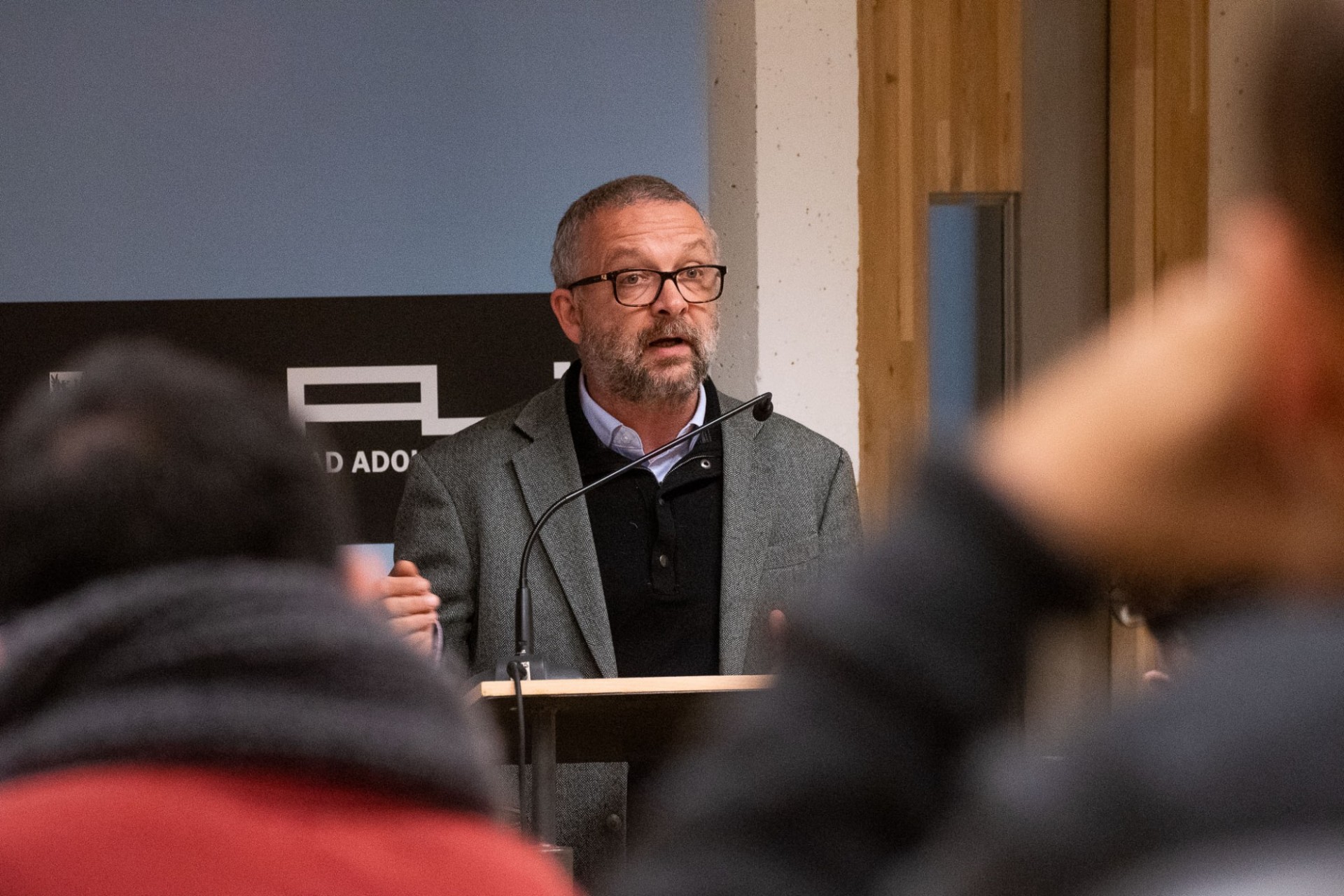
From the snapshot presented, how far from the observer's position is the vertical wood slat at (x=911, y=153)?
452 centimetres

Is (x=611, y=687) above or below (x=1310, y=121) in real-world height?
below

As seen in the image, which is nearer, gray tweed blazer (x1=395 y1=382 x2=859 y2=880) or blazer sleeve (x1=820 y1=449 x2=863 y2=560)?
gray tweed blazer (x1=395 y1=382 x2=859 y2=880)

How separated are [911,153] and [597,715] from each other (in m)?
2.59

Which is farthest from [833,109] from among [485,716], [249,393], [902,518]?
[902,518]

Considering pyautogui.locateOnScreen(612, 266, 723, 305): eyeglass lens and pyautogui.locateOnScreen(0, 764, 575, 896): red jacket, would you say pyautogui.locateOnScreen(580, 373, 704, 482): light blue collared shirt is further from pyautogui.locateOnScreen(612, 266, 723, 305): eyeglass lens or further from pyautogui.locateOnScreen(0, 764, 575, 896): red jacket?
pyautogui.locateOnScreen(0, 764, 575, 896): red jacket

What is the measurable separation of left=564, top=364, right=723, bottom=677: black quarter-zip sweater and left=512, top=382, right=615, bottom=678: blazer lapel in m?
0.05

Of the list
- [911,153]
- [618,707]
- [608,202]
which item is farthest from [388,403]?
[618,707]

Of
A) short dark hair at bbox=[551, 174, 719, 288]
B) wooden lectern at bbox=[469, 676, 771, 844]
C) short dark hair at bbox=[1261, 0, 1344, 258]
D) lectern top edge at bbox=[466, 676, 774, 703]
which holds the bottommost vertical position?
wooden lectern at bbox=[469, 676, 771, 844]

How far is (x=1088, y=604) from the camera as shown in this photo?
42 cm

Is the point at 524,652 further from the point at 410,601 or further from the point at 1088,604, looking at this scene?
the point at 1088,604

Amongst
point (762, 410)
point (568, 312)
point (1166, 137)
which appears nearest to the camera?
point (762, 410)

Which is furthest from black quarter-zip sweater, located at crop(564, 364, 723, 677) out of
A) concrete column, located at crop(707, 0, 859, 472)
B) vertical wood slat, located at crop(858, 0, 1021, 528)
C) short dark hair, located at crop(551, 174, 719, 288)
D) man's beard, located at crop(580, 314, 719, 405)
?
vertical wood slat, located at crop(858, 0, 1021, 528)

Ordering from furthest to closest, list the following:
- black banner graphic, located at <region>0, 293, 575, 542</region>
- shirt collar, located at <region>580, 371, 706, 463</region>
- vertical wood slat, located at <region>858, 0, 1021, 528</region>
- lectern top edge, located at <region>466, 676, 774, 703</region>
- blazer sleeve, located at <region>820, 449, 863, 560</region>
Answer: vertical wood slat, located at <region>858, 0, 1021, 528</region> < black banner graphic, located at <region>0, 293, 575, 542</region> < shirt collar, located at <region>580, 371, 706, 463</region> < blazer sleeve, located at <region>820, 449, 863, 560</region> < lectern top edge, located at <region>466, 676, 774, 703</region>

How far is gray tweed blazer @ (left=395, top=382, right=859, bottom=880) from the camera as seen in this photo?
3.09 m
